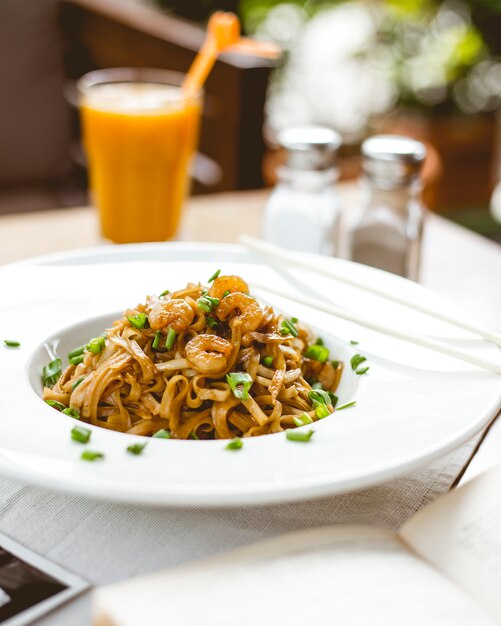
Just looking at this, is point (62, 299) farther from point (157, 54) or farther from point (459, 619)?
point (157, 54)

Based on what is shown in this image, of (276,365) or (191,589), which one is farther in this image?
(276,365)

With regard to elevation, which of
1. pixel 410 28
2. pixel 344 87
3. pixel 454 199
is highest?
pixel 410 28

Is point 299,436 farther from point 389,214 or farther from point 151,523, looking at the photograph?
point 389,214

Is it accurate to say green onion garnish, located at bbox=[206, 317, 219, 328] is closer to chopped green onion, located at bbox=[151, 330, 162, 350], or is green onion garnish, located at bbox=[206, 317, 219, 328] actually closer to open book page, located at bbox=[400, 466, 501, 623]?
chopped green onion, located at bbox=[151, 330, 162, 350]

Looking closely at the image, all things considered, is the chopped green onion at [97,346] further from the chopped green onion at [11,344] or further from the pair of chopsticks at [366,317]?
the pair of chopsticks at [366,317]

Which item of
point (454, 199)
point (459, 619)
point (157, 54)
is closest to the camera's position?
point (459, 619)

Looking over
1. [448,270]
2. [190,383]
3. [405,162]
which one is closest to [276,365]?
[190,383]

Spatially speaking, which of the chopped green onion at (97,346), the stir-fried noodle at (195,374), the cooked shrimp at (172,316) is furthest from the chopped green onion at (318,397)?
A: the chopped green onion at (97,346)
